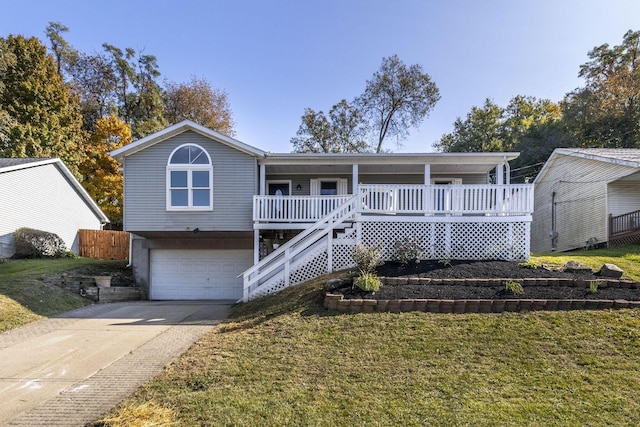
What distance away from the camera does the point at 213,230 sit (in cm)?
1125

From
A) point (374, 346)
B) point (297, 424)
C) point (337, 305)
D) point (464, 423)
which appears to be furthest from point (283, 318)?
point (464, 423)

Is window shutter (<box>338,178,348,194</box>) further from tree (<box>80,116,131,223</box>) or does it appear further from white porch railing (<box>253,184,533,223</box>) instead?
tree (<box>80,116,131,223</box>)

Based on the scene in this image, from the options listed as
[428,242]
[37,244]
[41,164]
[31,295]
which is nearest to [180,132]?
[31,295]

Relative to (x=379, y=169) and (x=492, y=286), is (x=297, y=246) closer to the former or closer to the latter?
(x=492, y=286)

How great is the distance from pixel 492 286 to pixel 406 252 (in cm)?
206

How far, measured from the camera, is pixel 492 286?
267 inches

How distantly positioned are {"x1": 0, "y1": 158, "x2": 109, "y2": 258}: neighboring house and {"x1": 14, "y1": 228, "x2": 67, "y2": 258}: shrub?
370 millimetres

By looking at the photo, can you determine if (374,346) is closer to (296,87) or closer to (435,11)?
(435,11)

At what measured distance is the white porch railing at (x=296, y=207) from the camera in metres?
10.9

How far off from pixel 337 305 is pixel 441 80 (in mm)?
24450

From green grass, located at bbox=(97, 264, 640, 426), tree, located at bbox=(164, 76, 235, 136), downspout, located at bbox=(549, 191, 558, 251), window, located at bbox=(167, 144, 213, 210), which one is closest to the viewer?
green grass, located at bbox=(97, 264, 640, 426)

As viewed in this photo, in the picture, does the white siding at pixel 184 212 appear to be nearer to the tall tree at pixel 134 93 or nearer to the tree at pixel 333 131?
the tree at pixel 333 131

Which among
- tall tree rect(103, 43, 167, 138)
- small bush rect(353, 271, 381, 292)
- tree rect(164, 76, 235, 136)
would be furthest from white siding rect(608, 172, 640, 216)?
tall tree rect(103, 43, 167, 138)

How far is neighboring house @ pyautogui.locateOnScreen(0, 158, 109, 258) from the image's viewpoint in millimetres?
14141
